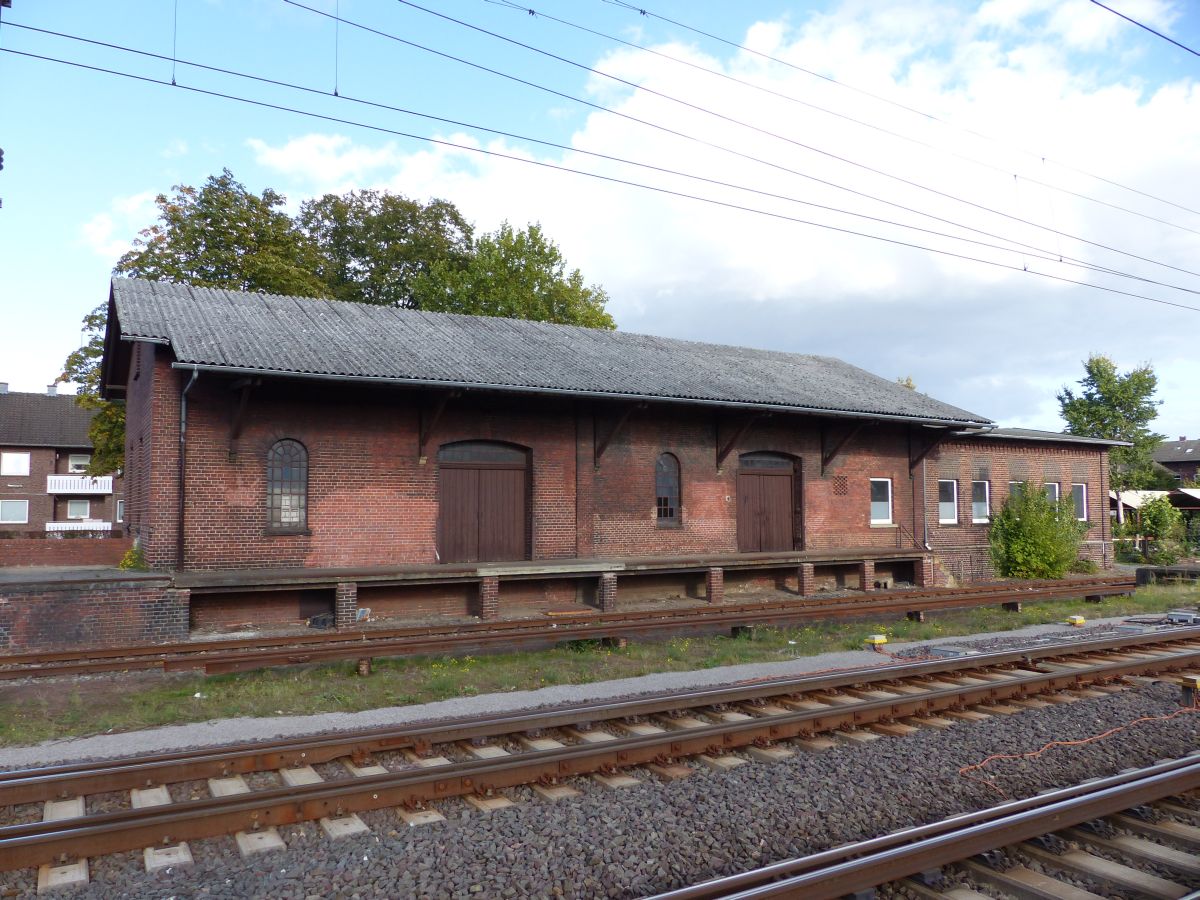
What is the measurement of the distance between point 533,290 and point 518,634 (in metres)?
26.2

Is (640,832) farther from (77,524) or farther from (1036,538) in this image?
(77,524)

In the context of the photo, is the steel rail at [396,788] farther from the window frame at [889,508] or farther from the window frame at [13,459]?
the window frame at [13,459]

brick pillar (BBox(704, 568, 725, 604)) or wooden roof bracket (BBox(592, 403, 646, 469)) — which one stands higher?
wooden roof bracket (BBox(592, 403, 646, 469))

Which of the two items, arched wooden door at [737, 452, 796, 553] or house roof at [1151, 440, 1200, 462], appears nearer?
arched wooden door at [737, 452, 796, 553]

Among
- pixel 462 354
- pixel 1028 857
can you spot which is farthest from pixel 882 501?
pixel 1028 857

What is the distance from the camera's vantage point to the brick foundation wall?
1030cm

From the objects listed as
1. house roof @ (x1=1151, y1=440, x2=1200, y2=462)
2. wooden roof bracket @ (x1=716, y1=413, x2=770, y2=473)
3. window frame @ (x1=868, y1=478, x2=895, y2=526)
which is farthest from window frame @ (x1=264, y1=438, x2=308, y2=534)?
house roof @ (x1=1151, y1=440, x2=1200, y2=462)

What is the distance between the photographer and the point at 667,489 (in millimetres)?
17688

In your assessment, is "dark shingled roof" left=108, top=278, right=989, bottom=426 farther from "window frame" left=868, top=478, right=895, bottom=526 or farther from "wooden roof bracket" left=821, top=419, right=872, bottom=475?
"window frame" left=868, top=478, right=895, bottom=526

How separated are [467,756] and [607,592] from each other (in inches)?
338

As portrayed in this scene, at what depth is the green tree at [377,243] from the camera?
124 feet

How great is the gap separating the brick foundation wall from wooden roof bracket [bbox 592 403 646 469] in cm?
782

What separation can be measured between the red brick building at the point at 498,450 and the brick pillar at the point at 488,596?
1.94 ft

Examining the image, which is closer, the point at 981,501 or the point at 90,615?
the point at 90,615
